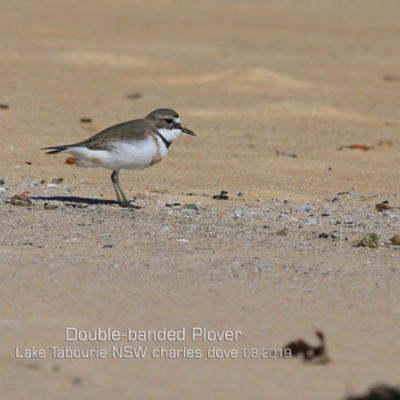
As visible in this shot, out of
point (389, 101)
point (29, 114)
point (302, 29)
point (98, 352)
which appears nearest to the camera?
point (98, 352)

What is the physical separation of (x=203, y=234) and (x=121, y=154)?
143 centimetres

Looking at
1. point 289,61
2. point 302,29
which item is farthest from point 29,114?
point 302,29

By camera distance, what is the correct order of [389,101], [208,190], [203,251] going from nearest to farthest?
[203,251] → [208,190] → [389,101]

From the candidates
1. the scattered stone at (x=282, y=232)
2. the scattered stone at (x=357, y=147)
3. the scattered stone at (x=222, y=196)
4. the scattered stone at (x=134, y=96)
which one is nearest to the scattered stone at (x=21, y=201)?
the scattered stone at (x=222, y=196)

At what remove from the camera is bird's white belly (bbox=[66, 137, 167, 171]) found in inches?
325

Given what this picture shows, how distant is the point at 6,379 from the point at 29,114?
9190 millimetres

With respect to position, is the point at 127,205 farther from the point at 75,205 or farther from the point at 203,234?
the point at 203,234

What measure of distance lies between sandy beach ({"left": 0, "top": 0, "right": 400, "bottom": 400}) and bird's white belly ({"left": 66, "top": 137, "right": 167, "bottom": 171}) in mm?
377

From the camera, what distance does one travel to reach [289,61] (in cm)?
2020

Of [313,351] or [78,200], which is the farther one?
[78,200]

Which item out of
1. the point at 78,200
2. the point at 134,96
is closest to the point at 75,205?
the point at 78,200

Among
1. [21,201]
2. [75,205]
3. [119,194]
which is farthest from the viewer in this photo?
[119,194]

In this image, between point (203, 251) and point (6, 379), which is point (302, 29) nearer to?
point (203, 251)

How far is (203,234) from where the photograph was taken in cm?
715
